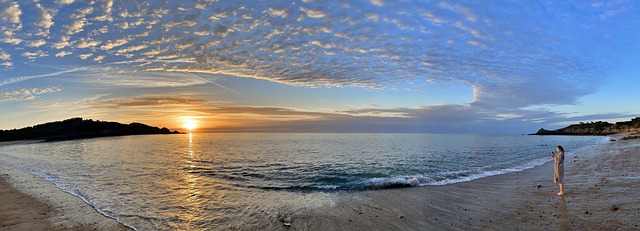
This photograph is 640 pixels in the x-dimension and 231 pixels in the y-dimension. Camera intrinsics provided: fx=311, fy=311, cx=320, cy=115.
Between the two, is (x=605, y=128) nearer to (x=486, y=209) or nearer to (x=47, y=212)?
(x=486, y=209)

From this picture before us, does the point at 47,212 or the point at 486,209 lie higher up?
the point at 47,212

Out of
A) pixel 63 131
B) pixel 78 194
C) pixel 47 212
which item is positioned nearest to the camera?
pixel 47 212

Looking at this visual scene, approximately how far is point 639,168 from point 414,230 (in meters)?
20.2

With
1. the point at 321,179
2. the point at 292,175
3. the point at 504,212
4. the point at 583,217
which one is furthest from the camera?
the point at 292,175

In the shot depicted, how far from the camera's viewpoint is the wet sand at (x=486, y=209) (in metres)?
10.0

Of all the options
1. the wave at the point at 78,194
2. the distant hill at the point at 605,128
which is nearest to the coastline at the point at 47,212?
the wave at the point at 78,194

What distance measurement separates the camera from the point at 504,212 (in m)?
11.8

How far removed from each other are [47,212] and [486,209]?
17.5 m

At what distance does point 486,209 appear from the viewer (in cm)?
1245

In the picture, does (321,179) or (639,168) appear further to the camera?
(321,179)

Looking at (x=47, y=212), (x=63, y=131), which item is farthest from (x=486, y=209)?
(x=63, y=131)

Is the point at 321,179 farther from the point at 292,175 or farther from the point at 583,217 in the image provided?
the point at 583,217

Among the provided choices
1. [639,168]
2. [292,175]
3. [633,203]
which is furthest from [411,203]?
[639,168]

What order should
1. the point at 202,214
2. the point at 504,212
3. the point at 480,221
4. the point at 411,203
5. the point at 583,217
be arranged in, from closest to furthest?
the point at 583,217 → the point at 480,221 → the point at 504,212 → the point at 202,214 → the point at 411,203
